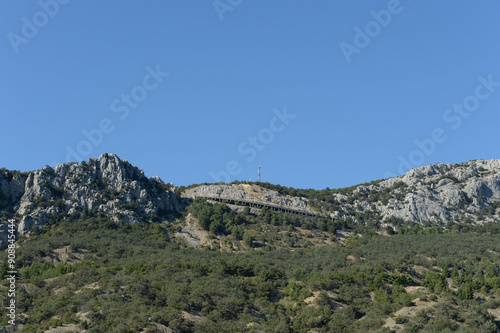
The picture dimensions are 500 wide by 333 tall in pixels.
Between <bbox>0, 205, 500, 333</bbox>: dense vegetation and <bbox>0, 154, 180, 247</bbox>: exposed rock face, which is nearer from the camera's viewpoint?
<bbox>0, 205, 500, 333</bbox>: dense vegetation

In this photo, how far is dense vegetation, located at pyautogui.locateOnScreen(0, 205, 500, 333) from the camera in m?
98.3

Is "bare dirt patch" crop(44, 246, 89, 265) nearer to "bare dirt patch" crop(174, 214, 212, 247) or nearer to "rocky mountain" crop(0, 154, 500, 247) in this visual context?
"rocky mountain" crop(0, 154, 500, 247)

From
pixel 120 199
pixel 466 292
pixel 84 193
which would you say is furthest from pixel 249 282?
pixel 84 193

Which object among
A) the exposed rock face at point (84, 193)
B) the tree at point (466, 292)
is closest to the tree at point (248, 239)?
the exposed rock face at point (84, 193)

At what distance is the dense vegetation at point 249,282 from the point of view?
98.3m

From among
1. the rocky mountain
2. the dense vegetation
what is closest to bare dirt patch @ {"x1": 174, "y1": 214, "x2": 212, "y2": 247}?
the dense vegetation

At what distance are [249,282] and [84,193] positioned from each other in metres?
75.4

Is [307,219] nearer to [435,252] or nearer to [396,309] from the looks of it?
[435,252]

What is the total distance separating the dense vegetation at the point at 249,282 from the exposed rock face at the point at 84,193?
495cm

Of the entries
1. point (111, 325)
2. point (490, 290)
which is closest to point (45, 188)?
point (111, 325)

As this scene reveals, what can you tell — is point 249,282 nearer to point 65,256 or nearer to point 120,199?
point 65,256

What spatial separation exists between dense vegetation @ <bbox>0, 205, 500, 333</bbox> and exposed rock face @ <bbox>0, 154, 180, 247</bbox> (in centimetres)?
495

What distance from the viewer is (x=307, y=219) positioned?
627ft

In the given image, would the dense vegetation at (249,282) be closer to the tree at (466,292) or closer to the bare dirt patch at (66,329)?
the tree at (466,292)
